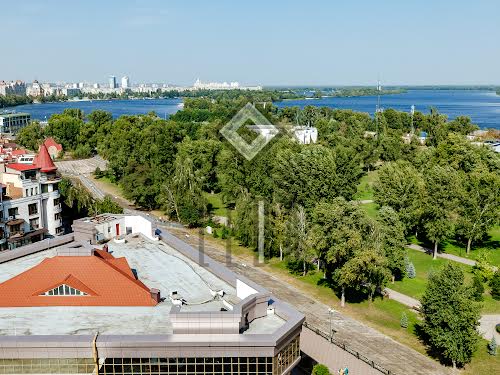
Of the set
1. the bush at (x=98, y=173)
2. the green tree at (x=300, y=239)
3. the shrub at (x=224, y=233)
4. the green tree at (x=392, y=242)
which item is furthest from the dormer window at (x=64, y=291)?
the bush at (x=98, y=173)

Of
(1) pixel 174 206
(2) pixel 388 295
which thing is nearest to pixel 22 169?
(1) pixel 174 206

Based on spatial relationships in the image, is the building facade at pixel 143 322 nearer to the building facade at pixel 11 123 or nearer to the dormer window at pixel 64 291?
the dormer window at pixel 64 291

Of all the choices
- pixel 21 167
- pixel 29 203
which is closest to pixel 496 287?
pixel 29 203

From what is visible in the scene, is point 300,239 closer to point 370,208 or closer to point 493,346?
point 493,346

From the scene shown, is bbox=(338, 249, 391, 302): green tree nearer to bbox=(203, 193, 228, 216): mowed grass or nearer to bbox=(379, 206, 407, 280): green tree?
bbox=(379, 206, 407, 280): green tree

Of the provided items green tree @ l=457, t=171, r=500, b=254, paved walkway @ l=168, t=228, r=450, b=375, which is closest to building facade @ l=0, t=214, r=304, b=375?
paved walkway @ l=168, t=228, r=450, b=375

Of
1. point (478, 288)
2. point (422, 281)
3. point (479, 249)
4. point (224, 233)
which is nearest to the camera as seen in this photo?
point (478, 288)

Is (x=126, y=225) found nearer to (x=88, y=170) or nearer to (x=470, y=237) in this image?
(x=470, y=237)
